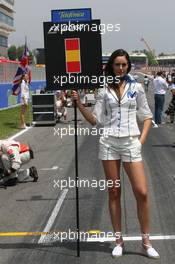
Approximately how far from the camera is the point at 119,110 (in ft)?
16.6

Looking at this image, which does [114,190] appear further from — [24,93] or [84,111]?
[24,93]

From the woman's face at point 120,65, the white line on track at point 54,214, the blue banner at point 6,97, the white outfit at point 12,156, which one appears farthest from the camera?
the blue banner at point 6,97

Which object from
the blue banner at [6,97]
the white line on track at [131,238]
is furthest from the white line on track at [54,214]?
the blue banner at [6,97]

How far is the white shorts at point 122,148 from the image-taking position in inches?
201

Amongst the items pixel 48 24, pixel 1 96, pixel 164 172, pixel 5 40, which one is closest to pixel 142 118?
pixel 48 24

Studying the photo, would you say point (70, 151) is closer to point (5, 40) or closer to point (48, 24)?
point (48, 24)

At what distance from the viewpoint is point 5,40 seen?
123 meters

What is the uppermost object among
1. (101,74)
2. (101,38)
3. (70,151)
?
(101,38)

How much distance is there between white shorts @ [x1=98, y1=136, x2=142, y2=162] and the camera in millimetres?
5094

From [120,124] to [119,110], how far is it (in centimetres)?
13

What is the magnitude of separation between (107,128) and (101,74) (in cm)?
56

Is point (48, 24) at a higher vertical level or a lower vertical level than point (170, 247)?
higher

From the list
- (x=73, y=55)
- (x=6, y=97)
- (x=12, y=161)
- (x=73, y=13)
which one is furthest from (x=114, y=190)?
(x=6, y=97)

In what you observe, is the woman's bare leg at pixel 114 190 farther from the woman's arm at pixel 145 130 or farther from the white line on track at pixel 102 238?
the white line on track at pixel 102 238
